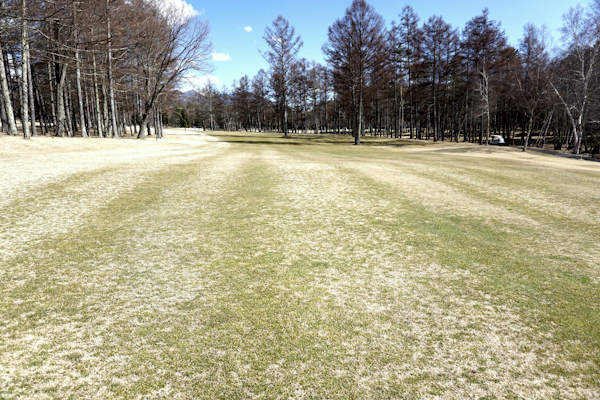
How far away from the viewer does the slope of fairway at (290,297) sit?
10.4 feet

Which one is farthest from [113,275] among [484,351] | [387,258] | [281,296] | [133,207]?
[484,351]

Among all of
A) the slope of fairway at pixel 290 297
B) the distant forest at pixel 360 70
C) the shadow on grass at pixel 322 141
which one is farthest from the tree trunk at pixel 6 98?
the shadow on grass at pixel 322 141

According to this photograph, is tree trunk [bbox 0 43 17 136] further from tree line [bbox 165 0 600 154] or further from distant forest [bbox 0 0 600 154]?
tree line [bbox 165 0 600 154]

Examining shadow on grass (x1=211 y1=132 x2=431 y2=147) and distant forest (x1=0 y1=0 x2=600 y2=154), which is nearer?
distant forest (x1=0 y1=0 x2=600 y2=154)

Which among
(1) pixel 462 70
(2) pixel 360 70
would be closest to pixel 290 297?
(2) pixel 360 70

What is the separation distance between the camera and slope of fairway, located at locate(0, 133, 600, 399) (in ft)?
10.4

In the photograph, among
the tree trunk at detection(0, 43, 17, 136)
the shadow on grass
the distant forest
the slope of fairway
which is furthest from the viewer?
the shadow on grass

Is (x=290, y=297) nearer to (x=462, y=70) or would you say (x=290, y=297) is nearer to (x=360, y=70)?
(x=360, y=70)

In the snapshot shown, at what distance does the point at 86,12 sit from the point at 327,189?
25.1 m

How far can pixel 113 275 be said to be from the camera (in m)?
5.20

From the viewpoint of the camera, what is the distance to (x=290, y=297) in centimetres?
468

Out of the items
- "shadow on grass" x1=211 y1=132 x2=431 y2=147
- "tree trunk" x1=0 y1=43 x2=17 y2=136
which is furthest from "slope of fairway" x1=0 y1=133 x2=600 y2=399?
"shadow on grass" x1=211 y1=132 x2=431 y2=147

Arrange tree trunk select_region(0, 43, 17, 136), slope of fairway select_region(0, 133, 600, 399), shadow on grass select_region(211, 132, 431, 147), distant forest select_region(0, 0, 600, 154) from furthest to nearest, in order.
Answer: shadow on grass select_region(211, 132, 431, 147), distant forest select_region(0, 0, 600, 154), tree trunk select_region(0, 43, 17, 136), slope of fairway select_region(0, 133, 600, 399)

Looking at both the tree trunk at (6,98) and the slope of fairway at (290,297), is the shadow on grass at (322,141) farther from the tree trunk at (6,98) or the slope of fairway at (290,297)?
the slope of fairway at (290,297)
